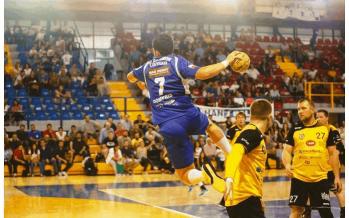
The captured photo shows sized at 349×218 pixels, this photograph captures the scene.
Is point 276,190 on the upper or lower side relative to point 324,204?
lower

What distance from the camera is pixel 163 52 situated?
267 inches

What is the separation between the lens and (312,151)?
689 cm

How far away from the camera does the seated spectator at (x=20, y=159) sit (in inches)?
665

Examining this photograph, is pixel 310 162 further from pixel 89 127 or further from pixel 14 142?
pixel 89 127

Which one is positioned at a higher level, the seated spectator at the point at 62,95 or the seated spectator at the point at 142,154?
the seated spectator at the point at 62,95

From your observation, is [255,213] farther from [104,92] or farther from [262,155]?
[104,92]

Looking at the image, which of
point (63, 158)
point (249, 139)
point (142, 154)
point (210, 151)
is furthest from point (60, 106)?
point (249, 139)

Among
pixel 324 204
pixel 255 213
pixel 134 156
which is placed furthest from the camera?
pixel 134 156

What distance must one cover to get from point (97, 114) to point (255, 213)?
1599cm

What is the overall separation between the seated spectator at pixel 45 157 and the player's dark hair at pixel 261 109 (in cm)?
1292

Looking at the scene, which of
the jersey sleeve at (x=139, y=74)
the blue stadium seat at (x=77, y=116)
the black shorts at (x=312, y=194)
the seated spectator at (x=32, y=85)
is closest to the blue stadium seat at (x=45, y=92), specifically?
the seated spectator at (x=32, y=85)

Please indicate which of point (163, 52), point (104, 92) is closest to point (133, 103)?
point (104, 92)

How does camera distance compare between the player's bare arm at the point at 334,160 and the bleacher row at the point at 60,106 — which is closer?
the player's bare arm at the point at 334,160

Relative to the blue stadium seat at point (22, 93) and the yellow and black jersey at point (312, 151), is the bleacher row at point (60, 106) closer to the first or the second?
the blue stadium seat at point (22, 93)
